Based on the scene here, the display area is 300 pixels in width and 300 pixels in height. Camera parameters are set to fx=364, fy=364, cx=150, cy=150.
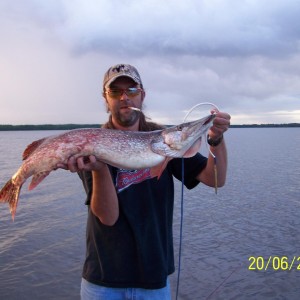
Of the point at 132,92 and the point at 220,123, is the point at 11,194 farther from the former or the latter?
the point at 220,123

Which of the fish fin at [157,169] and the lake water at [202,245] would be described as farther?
the lake water at [202,245]

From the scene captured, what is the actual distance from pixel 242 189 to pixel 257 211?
4195 mm

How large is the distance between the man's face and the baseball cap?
3 centimetres

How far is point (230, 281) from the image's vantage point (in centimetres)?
856

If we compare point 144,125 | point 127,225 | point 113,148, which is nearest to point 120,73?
point 144,125

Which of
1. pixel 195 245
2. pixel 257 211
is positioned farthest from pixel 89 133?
pixel 257 211

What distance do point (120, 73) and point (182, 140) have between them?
92 cm

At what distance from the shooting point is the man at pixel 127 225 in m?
3.10

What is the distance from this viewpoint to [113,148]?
10.3ft

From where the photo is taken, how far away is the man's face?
11.2 feet

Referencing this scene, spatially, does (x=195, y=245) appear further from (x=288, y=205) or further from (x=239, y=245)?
(x=288, y=205)

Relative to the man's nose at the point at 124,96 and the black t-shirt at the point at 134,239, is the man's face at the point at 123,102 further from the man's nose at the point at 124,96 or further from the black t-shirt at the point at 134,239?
the black t-shirt at the point at 134,239

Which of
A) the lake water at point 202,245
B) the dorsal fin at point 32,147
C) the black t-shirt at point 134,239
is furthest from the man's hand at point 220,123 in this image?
the lake water at point 202,245

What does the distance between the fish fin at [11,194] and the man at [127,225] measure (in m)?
0.61
